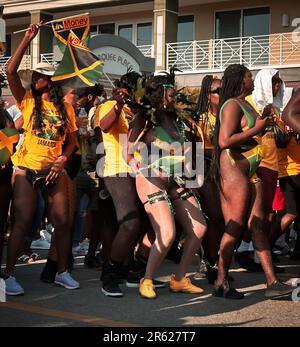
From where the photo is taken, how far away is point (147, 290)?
18.6ft

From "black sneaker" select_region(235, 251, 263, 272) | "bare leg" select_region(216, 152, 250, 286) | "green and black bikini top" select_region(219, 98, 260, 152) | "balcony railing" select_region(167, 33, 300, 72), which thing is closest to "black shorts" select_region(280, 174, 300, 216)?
"black sneaker" select_region(235, 251, 263, 272)

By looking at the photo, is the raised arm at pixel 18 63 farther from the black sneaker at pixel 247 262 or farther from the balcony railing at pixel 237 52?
the balcony railing at pixel 237 52

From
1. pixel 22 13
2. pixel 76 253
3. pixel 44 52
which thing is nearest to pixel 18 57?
pixel 76 253

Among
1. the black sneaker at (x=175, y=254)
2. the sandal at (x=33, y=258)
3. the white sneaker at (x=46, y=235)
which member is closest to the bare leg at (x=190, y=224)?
the black sneaker at (x=175, y=254)

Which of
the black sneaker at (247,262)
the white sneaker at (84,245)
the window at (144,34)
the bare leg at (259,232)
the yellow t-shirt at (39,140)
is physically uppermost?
the window at (144,34)

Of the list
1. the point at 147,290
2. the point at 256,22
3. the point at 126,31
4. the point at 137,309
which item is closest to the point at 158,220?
the point at 147,290

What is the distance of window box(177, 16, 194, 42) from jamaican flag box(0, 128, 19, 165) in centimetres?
1939

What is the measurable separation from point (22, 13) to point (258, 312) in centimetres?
2261

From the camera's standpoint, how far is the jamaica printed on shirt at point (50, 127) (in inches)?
230

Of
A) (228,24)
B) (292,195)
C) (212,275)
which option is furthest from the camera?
(228,24)

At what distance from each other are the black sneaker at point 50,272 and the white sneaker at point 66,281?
0.14m

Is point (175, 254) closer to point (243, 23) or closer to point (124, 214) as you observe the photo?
point (124, 214)

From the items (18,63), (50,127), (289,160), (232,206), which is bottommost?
(232,206)

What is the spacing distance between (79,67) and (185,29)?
18611mm
